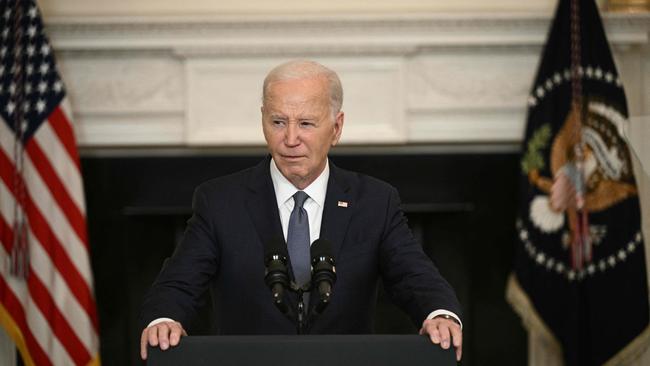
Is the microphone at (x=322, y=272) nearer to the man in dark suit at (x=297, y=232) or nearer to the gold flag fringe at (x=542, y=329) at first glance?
the man in dark suit at (x=297, y=232)

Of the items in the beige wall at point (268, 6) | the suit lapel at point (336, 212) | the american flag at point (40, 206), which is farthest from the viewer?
the beige wall at point (268, 6)

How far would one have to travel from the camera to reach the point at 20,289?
4.46m

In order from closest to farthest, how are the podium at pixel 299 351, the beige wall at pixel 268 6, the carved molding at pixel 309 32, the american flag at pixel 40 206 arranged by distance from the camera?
1. the podium at pixel 299 351
2. the american flag at pixel 40 206
3. the carved molding at pixel 309 32
4. the beige wall at pixel 268 6

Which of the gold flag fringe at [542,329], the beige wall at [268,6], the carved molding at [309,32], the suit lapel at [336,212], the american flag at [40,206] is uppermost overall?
the beige wall at [268,6]

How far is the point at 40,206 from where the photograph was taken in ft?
14.8

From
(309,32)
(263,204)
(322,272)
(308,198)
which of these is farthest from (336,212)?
(309,32)

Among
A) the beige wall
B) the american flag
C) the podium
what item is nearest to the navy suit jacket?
the podium

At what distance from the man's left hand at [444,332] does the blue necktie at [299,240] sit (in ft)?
1.36

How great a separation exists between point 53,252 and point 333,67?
68.6 inches

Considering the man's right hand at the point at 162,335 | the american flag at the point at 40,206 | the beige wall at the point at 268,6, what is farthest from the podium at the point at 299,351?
the beige wall at the point at 268,6

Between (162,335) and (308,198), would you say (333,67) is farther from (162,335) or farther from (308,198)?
(162,335)

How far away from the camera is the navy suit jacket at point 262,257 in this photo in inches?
87.5

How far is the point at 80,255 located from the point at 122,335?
723 millimetres

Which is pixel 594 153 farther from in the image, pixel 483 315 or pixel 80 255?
pixel 80 255
